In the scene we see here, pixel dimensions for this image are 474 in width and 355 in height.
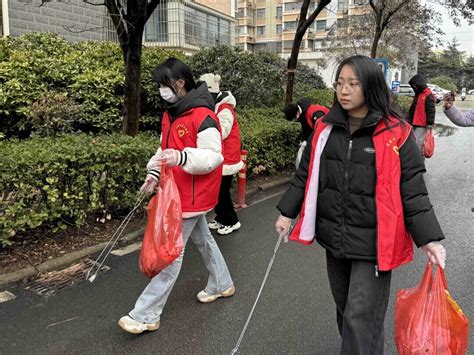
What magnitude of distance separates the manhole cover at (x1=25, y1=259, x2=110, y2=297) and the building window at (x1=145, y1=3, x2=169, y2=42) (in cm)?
1567

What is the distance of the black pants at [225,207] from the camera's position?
5223 mm

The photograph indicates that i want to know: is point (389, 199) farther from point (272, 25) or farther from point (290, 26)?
point (272, 25)

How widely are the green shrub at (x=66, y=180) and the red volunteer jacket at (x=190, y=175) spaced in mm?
1716

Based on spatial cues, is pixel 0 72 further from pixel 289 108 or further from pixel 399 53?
pixel 399 53

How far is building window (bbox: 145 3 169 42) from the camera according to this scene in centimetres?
1846

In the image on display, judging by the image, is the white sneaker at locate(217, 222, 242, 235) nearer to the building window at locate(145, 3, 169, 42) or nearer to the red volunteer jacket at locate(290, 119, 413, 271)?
the red volunteer jacket at locate(290, 119, 413, 271)

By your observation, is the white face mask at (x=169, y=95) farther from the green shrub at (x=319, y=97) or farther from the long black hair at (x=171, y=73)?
the green shrub at (x=319, y=97)

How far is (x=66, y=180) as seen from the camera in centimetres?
459

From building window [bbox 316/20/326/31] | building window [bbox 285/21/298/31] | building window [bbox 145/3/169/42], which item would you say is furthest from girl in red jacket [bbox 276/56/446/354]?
building window [bbox 285/21/298/31]

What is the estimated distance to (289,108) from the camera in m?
6.30

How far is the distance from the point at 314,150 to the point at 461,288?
2.35 metres

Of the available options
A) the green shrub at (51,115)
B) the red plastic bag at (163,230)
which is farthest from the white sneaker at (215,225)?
the green shrub at (51,115)

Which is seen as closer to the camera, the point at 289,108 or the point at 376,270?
the point at 376,270

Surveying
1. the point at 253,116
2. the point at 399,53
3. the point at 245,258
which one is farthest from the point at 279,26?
the point at 245,258
